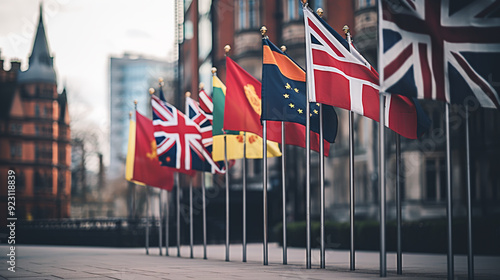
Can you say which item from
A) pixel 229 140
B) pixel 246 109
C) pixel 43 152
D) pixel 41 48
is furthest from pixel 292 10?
pixel 43 152

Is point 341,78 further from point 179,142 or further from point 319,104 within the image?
point 179,142

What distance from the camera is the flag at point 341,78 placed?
636 inches

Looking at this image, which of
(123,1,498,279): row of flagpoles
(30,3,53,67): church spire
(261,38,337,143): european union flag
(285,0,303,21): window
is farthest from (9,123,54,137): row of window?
(261,38,337,143): european union flag

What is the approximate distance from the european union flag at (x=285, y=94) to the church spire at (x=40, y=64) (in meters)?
57.8

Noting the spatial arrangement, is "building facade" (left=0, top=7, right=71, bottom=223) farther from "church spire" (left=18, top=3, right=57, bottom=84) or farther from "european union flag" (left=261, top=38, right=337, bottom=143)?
"european union flag" (left=261, top=38, right=337, bottom=143)

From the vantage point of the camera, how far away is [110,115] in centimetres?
18725

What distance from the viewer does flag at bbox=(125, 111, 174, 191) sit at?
2617cm

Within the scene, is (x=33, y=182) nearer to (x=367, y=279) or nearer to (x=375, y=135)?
(x=375, y=135)

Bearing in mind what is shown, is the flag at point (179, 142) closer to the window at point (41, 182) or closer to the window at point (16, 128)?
the window at point (41, 182)

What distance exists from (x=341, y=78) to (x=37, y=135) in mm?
68026

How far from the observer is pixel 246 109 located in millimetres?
19531

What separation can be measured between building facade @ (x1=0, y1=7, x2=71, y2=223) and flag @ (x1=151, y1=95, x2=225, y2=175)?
160 feet

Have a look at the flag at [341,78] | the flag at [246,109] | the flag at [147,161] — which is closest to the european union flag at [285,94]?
the flag at [246,109]

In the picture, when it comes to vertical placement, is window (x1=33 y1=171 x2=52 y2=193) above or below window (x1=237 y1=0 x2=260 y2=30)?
below
